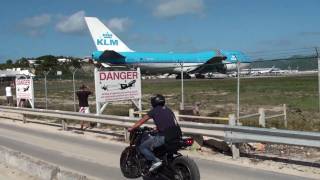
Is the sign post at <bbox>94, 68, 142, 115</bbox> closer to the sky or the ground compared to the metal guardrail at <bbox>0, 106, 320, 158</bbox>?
closer to the sky

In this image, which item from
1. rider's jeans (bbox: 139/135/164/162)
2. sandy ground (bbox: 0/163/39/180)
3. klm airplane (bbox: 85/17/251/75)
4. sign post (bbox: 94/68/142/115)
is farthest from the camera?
klm airplane (bbox: 85/17/251/75)

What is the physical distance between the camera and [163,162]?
8.61 metres

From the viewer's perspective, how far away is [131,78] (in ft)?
65.0

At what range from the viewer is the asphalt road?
10.1 m

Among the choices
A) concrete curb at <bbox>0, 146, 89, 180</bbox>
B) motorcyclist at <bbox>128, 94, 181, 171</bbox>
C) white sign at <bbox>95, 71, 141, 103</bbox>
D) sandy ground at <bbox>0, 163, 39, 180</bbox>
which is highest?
white sign at <bbox>95, 71, 141, 103</bbox>

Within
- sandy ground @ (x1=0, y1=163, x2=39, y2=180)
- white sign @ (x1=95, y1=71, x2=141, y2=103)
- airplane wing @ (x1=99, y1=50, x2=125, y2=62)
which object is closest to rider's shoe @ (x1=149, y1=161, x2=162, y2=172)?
sandy ground @ (x1=0, y1=163, x2=39, y2=180)

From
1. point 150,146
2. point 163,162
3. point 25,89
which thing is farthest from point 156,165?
point 25,89

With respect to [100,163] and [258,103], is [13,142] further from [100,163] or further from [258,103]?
[258,103]

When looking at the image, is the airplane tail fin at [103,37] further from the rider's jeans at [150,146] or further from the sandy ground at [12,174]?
the rider's jeans at [150,146]

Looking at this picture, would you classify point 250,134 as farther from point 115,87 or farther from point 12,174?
point 115,87

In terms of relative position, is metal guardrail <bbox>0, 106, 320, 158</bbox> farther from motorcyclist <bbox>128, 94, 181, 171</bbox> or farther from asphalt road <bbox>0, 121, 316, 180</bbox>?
motorcyclist <bbox>128, 94, 181, 171</bbox>

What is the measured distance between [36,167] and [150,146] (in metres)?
2.41

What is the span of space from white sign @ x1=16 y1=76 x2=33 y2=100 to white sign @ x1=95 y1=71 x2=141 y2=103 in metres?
8.28

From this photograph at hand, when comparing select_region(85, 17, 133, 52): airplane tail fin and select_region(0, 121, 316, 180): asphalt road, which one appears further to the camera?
select_region(85, 17, 133, 52): airplane tail fin
